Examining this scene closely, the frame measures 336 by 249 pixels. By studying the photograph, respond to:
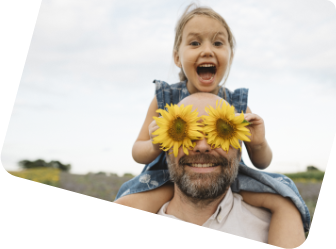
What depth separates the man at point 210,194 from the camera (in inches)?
62.9

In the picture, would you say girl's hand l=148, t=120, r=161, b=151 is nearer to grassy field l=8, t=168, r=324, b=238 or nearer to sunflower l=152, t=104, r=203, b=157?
sunflower l=152, t=104, r=203, b=157

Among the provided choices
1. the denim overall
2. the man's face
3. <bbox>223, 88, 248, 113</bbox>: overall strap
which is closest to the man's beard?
the man's face

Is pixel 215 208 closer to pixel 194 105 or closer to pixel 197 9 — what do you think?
pixel 194 105

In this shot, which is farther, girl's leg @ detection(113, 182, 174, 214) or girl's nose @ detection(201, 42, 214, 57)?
girl's leg @ detection(113, 182, 174, 214)

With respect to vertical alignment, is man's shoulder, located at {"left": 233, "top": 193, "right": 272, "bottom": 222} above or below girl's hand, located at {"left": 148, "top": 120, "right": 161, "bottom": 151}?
below

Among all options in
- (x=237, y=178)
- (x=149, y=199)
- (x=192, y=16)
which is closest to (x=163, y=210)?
(x=149, y=199)

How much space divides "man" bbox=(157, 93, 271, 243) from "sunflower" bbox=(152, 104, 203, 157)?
70 mm

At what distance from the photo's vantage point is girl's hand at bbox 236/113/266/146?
5.15 ft

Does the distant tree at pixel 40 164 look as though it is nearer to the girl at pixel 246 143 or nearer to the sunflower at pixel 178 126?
the girl at pixel 246 143

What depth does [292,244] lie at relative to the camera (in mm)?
1589

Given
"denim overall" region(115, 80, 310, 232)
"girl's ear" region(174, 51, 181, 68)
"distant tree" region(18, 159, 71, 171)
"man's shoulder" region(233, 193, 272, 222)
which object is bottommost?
"man's shoulder" region(233, 193, 272, 222)

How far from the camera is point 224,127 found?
59.5 inches

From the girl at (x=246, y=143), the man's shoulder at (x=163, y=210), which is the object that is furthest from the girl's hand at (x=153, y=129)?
the man's shoulder at (x=163, y=210)

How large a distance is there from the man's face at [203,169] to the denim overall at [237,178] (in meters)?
0.21
